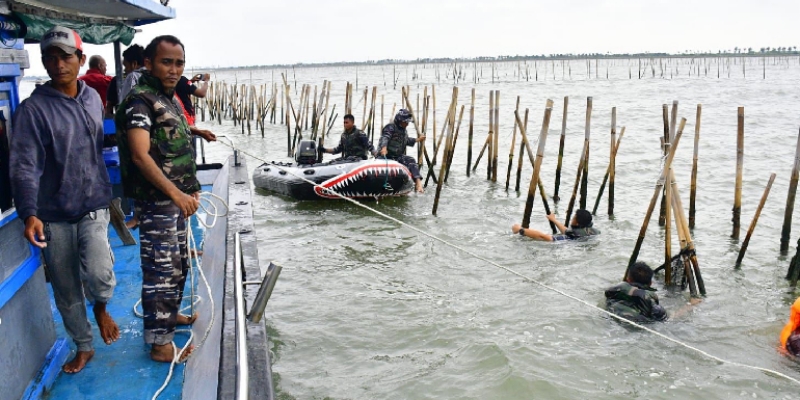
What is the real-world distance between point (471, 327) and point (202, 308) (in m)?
3.48

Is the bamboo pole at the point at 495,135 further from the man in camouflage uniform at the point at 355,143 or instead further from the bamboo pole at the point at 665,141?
the bamboo pole at the point at 665,141

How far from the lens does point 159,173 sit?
3.08 metres

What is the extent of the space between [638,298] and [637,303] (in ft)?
0.23

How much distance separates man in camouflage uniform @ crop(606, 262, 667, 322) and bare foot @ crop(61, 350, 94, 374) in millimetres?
4929

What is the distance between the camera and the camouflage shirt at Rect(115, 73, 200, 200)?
10.2ft

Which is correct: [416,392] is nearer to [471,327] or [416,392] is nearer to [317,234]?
[471,327]

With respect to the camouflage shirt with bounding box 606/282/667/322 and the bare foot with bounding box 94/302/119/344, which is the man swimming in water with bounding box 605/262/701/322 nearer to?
the camouflage shirt with bounding box 606/282/667/322

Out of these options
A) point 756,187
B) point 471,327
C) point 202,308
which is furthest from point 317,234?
point 756,187

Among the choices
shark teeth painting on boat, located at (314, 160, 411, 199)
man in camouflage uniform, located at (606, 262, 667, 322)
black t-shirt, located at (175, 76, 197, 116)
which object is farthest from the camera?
shark teeth painting on boat, located at (314, 160, 411, 199)

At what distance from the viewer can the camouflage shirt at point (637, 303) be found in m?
6.15

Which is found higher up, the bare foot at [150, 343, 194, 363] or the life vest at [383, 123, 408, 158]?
the life vest at [383, 123, 408, 158]

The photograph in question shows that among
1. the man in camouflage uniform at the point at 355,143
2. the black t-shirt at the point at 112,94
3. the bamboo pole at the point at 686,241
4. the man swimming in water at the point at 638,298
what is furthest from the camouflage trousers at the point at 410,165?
the black t-shirt at the point at 112,94

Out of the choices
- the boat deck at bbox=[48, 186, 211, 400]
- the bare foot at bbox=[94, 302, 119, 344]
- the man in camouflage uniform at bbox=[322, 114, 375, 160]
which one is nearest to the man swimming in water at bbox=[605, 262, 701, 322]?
the boat deck at bbox=[48, 186, 211, 400]

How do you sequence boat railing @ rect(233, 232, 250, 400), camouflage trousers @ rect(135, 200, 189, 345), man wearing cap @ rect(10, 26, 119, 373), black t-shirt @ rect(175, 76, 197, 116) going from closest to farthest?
1. boat railing @ rect(233, 232, 250, 400)
2. man wearing cap @ rect(10, 26, 119, 373)
3. camouflage trousers @ rect(135, 200, 189, 345)
4. black t-shirt @ rect(175, 76, 197, 116)
